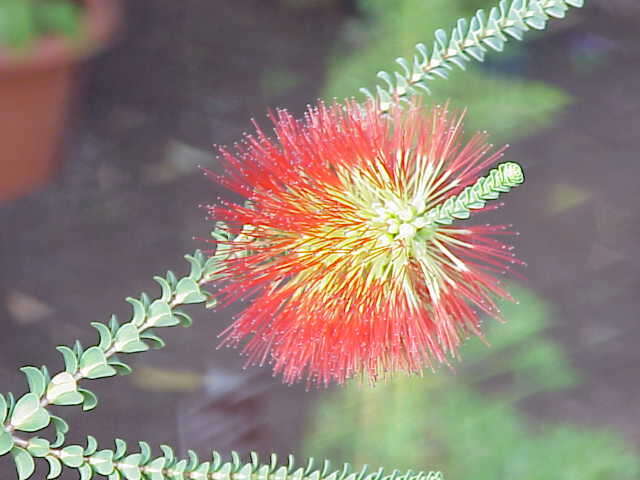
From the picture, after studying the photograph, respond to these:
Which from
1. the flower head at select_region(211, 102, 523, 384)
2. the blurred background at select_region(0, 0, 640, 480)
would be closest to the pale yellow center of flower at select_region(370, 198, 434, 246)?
the flower head at select_region(211, 102, 523, 384)

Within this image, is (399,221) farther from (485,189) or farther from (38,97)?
(38,97)

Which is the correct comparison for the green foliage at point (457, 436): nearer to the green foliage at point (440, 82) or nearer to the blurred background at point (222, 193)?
the blurred background at point (222, 193)

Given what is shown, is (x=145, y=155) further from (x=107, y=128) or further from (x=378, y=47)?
(x=378, y=47)

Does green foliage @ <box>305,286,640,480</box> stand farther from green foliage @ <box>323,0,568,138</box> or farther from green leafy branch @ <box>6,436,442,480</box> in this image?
green leafy branch @ <box>6,436,442,480</box>

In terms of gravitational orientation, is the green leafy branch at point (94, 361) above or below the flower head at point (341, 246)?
below

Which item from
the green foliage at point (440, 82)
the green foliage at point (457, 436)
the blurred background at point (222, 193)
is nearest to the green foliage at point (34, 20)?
the blurred background at point (222, 193)

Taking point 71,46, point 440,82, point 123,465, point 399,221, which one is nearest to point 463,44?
point 399,221

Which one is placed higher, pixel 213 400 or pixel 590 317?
pixel 590 317

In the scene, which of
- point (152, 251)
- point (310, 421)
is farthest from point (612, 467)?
point (152, 251)
